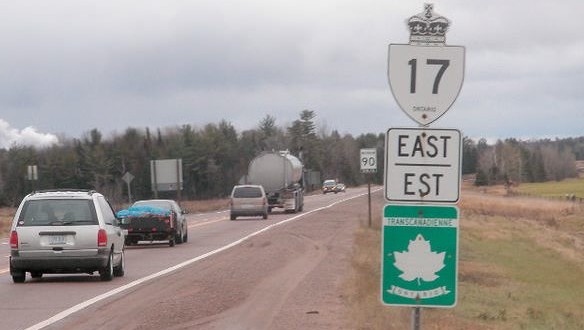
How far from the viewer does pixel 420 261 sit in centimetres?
692

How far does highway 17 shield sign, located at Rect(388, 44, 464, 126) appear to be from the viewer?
22.8 ft

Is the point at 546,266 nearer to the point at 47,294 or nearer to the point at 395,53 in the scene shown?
the point at 47,294

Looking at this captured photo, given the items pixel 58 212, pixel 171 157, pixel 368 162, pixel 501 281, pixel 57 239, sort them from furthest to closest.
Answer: pixel 171 157
pixel 368 162
pixel 501 281
pixel 58 212
pixel 57 239

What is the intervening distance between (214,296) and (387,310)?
3.34 m

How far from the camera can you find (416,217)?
691 cm

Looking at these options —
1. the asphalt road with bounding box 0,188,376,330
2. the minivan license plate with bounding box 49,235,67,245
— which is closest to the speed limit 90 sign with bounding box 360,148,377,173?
the asphalt road with bounding box 0,188,376,330

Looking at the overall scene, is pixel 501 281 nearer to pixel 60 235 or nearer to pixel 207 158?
pixel 60 235

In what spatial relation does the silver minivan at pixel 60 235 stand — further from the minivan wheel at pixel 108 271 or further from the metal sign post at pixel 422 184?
the metal sign post at pixel 422 184

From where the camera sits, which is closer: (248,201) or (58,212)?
(58,212)

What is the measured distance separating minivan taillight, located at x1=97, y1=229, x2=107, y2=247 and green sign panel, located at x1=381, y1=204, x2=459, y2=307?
1201 cm

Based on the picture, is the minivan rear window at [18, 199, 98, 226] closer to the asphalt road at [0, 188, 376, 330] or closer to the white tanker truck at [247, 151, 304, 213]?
the asphalt road at [0, 188, 376, 330]

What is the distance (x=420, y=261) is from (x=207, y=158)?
396 ft

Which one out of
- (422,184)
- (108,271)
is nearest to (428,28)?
(422,184)

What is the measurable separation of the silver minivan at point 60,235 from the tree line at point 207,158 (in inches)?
1666
